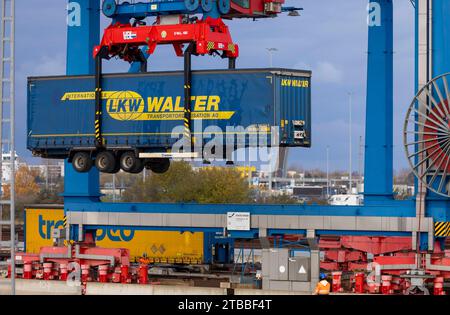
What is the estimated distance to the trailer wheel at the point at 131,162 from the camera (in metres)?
42.2

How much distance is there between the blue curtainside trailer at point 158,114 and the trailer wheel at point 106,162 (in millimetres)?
39

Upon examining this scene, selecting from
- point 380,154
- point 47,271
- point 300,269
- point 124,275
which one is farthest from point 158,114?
point 380,154

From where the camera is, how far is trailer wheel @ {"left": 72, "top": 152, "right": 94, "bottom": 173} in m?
43.1

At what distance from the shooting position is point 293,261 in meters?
38.5

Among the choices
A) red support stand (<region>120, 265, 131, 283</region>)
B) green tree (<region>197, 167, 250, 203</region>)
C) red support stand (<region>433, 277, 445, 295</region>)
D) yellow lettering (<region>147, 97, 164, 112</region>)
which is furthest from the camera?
green tree (<region>197, 167, 250, 203</region>)

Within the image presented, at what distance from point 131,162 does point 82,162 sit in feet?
7.24

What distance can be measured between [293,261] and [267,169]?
9.06 m

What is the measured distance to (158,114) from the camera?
4144 centimetres

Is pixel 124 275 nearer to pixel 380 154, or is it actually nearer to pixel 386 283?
pixel 386 283

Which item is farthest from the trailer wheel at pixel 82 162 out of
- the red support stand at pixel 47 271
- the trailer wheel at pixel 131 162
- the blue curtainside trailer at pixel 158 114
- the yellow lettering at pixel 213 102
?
the yellow lettering at pixel 213 102

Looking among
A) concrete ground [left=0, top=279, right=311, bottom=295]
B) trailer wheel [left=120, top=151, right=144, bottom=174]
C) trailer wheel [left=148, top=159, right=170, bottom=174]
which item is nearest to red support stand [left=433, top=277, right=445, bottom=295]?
concrete ground [left=0, top=279, right=311, bottom=295]

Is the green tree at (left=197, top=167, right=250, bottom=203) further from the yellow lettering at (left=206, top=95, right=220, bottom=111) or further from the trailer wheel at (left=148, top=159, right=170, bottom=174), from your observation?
the yellow lettering at (left=206, top=95, right=220, bottom=111)

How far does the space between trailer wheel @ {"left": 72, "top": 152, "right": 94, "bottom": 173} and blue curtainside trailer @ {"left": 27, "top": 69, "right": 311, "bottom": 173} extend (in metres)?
0.04

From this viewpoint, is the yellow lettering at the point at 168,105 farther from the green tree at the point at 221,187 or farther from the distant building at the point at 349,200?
the distant building at the point at 349,200
